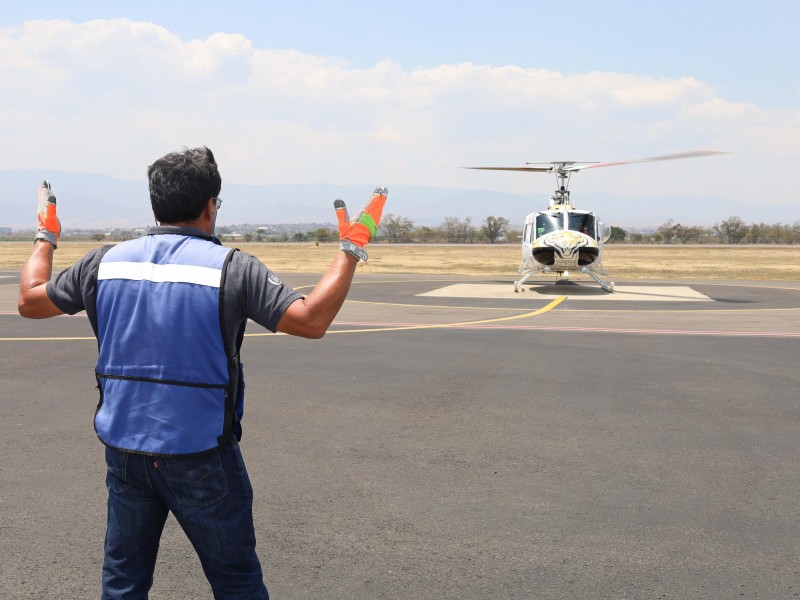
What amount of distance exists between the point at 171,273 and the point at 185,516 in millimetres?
896

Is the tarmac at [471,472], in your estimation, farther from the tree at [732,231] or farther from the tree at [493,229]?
the tree at [493,229]

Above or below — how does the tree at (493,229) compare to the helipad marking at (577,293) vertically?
above

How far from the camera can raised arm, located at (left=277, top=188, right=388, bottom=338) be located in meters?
2.76

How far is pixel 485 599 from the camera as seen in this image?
4.15m

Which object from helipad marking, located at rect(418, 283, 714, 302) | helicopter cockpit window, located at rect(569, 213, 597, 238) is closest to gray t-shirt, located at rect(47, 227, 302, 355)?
helipad marking, located at rect(418, 283, 714, 302)

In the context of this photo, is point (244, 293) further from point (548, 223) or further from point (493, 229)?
point (493, 229)

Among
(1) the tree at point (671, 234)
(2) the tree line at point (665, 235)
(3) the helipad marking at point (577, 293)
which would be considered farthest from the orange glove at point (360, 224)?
(1) the tree at point (671, 234)

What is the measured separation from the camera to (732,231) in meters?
111

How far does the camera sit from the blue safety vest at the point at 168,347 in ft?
9.13

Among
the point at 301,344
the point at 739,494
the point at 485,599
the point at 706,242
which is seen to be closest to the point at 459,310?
the point at 301,344

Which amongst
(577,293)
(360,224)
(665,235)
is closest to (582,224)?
(577,293)

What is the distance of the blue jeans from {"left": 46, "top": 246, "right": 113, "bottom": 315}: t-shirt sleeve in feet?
1.97

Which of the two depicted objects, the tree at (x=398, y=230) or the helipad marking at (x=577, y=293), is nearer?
the helipad marking at (x=577, y=293)

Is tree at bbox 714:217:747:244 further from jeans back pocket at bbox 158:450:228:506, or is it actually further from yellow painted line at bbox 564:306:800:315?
jeans back pocket at bbox 158:450:228:506
